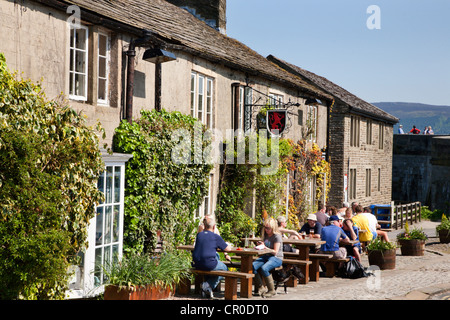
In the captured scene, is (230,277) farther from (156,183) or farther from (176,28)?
(176,28)

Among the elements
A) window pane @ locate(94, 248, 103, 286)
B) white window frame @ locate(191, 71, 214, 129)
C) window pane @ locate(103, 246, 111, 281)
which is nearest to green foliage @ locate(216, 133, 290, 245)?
white window frame @ locate(191, 71, 214, 129)

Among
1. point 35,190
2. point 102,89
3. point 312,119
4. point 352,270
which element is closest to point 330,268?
point 352,270

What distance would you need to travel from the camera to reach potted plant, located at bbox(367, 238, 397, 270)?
47.2 feet

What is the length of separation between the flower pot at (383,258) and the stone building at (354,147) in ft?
41.7

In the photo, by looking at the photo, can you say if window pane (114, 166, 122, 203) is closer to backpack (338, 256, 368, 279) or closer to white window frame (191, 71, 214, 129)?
white window frame (191, 71, 214, 129)

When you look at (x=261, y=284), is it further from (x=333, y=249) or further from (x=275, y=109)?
(x=275, y=109)

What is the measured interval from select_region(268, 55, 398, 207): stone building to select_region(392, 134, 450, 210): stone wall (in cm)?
474

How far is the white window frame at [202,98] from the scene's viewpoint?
15148mm

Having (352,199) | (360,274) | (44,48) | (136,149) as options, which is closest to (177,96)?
(136,149)

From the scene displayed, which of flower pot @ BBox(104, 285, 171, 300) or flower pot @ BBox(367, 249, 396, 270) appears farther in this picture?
flower pot @ BBox(367, 249, 396, 270)

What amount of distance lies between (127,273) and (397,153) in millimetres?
35725

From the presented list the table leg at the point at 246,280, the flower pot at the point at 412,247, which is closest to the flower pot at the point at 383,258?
the flower pot at the point at 412,247

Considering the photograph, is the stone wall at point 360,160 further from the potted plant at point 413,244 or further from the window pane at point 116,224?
the window pane at point 116,224

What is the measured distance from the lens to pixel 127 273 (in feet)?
30.1
